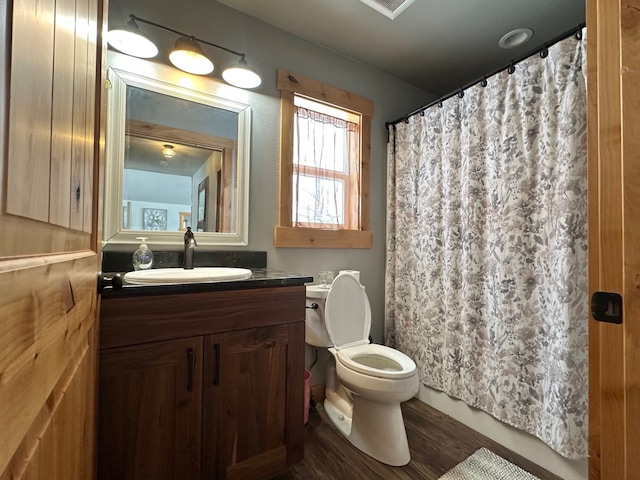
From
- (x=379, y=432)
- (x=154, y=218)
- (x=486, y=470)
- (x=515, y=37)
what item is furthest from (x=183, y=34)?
(x=486, y=470)

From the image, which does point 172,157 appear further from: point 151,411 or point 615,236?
point 615,236

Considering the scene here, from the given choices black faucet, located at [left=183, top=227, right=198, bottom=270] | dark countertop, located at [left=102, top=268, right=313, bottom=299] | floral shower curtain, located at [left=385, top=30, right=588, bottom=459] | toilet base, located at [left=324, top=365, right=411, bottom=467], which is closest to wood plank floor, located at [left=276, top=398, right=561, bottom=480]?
toilet base, located at [left=324, top=365, right=411, bottom=467]

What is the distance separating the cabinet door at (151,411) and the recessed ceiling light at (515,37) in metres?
2.52

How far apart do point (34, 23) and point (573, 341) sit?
6.11 feet

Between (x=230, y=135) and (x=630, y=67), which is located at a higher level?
(x=230, y=135)

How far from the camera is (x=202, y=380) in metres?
1.05

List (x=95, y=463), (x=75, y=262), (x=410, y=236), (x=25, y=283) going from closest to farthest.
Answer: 1. (x=25, y=283)
2. (x=75, y=262)
3. (x=95, y=463)
4. (x=410, y=236)

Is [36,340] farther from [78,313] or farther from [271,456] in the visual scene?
[271,456]

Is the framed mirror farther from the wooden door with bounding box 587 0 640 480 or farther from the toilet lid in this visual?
the wooden door with bounding box 587 0 640 480

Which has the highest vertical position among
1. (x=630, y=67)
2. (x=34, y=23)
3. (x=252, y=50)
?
(x=252, y=50)

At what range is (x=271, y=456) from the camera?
1.19 m

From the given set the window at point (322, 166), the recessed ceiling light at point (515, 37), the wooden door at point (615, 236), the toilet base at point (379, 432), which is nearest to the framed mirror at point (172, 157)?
the window at point (322, 166)

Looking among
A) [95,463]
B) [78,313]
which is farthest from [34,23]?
[95,463]

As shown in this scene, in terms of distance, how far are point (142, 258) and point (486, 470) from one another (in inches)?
76.4
